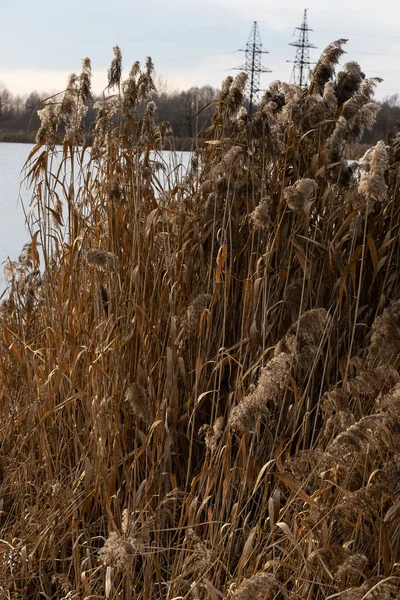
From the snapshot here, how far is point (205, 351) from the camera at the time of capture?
7.89 feet

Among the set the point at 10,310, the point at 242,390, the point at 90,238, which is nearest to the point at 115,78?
the point at 90,238

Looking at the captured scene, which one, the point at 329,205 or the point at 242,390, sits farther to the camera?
the point at 329,205

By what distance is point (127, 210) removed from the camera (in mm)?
2662

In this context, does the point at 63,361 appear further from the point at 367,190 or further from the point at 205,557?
the point at 367,190

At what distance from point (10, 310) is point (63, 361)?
119 centimetres

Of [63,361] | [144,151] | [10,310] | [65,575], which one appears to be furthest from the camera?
[10,310]

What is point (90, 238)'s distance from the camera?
2.87 meters

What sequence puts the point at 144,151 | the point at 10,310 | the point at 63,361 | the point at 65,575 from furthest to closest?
the point at 10,310
the point at 144,151
the point at 63,361
the point at 65,575

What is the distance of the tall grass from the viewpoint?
1.95 metres

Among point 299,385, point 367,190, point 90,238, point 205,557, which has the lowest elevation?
point 205,557

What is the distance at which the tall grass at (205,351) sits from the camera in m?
1.95

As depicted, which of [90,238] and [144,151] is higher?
Answer: [144,151]

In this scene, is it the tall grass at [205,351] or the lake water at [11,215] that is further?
the lake water at [11,215]

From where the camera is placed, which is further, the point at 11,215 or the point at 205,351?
the point at 11,215
